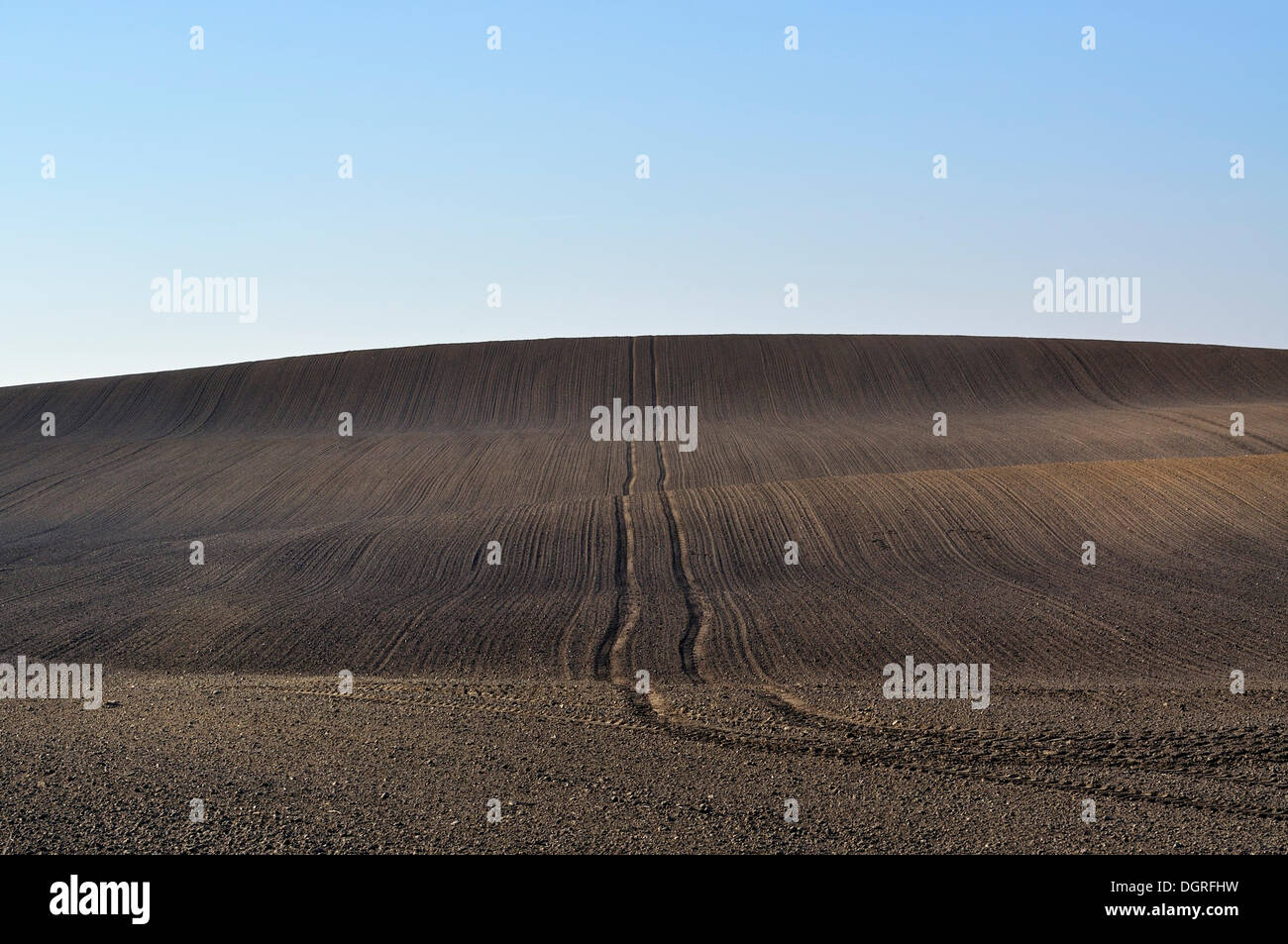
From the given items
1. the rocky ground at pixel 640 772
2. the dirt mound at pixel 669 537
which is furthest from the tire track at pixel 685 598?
the rocky ground at pixel 640 772

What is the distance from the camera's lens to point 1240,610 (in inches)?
832

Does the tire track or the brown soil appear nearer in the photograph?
the brown soil

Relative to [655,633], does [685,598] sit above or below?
above

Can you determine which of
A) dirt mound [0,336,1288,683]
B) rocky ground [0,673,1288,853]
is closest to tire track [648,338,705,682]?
dirt mound [0,336,1288,683]

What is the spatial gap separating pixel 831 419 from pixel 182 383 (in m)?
36.6

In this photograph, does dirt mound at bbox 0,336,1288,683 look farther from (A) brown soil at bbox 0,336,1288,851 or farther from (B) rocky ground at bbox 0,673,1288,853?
(B) rocky ground at bbox 0,673,1288,853

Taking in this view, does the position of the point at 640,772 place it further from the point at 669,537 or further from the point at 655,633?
the point at 669,537

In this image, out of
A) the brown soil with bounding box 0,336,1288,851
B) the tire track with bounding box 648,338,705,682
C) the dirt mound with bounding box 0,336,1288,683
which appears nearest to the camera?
the brown soil with bounding box 0,336,1288,851

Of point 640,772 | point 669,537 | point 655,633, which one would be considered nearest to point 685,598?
point 655,633

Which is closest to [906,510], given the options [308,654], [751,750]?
[308,654]

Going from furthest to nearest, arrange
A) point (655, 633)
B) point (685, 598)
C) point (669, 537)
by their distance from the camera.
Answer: point (669, 537) < point (685, 598) < point (655, 633)

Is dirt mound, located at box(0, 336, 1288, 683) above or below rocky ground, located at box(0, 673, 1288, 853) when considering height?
above

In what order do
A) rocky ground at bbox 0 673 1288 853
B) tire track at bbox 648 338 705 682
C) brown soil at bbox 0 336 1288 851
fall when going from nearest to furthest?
1. rocky ground at bbox 0 673 1288 853
2. brown soil at bbox 0 336 1288 851
3. tire track at bbox 648 338 705 682

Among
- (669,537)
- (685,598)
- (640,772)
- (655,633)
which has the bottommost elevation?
(640,772)
